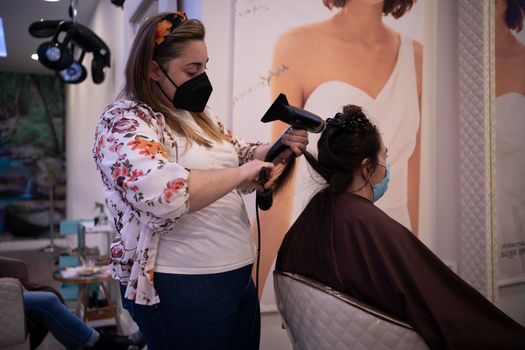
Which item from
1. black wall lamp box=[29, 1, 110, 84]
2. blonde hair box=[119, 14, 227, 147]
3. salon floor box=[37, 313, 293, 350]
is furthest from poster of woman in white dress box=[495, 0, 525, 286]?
black wall lamp box=[29, 1, 110, 84]

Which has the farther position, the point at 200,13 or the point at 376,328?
the point at 200,13

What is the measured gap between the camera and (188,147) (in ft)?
3.40

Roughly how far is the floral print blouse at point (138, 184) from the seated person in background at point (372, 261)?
0.42 m

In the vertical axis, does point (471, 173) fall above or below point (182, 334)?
above

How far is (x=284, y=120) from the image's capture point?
3.77 feet

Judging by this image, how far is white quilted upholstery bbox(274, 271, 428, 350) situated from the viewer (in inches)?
40.6

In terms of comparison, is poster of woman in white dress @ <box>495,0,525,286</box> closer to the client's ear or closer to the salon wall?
the salon wall

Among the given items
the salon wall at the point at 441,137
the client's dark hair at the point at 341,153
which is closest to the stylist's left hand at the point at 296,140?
the client's dark hair at the point at 341,153

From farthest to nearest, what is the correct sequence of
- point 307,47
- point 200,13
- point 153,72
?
point 307,47, point 200,13, point 153,72

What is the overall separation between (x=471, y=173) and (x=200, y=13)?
1.39 meters

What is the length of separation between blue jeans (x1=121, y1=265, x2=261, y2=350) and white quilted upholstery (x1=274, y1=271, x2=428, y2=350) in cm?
18

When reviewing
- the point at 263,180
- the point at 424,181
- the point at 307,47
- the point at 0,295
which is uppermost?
the point at 307,47

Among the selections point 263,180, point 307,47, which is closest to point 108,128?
point 263,180

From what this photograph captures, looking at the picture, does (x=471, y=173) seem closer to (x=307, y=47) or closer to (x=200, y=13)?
(x=307, y=47)
